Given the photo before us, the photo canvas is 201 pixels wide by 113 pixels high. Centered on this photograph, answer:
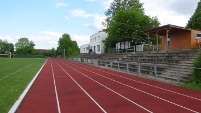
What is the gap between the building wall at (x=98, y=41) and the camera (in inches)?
2357

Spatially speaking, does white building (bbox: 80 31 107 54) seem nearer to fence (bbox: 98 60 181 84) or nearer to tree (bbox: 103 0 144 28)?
tree (bbox: 103 0 144 28)

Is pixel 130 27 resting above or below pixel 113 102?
above

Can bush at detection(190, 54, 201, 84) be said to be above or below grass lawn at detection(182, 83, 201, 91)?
above

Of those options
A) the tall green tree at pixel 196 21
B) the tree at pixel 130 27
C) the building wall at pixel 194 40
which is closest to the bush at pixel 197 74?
the building wall at pixel 194 40

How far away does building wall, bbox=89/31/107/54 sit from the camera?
59875mm

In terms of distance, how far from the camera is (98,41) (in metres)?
62.2

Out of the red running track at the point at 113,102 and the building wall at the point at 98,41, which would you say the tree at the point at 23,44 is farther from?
the red running track at the point at 113,102

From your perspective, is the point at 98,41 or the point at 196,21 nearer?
the point at 196,21

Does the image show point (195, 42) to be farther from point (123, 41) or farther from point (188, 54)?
point (123, 41)

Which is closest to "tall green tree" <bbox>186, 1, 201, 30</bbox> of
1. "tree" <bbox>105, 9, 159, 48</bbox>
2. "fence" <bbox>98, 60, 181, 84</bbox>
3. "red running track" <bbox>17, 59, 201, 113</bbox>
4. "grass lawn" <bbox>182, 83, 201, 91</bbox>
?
"tree" <bbox>105, 9, 159, 48</bbox>

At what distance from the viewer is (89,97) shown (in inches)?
404

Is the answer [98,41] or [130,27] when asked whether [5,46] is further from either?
Answer: [130,27]

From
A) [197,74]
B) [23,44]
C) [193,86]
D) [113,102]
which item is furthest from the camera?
[23,44]

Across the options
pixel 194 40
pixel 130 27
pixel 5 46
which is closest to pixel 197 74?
pixel 194 40
